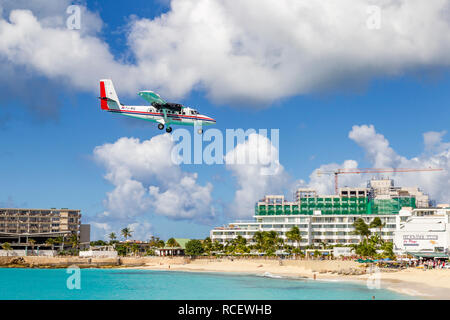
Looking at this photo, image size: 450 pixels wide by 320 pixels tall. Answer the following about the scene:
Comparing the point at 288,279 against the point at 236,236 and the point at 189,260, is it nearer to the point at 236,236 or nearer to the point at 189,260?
the point at 189,260

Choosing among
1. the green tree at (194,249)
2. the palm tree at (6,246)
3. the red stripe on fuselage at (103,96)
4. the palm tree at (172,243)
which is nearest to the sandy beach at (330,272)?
the green tree at (194,249)

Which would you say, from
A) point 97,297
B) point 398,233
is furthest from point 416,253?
point 97,297

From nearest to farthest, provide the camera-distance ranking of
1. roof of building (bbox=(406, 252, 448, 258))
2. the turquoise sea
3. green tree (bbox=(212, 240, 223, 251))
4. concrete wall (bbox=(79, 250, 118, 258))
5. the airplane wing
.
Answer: the airplane wing < the turquoise sea < roof of building (bbox=(406, 252, 448, 258)) < concrete wall (bbox=(79, 250, 118, 258)) < green tree (bbox=(212, 240, 223, 251))

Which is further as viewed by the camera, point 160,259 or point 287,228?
point 287,228

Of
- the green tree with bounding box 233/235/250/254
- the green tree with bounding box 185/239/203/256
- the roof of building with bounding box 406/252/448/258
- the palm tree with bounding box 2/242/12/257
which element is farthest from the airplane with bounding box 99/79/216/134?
the palm tree with bounding box 2/242/12/257

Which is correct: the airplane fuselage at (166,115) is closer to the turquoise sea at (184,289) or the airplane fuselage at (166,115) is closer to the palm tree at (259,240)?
the turquoise sea at (184,289)

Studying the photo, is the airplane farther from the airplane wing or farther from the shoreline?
the shoreline
